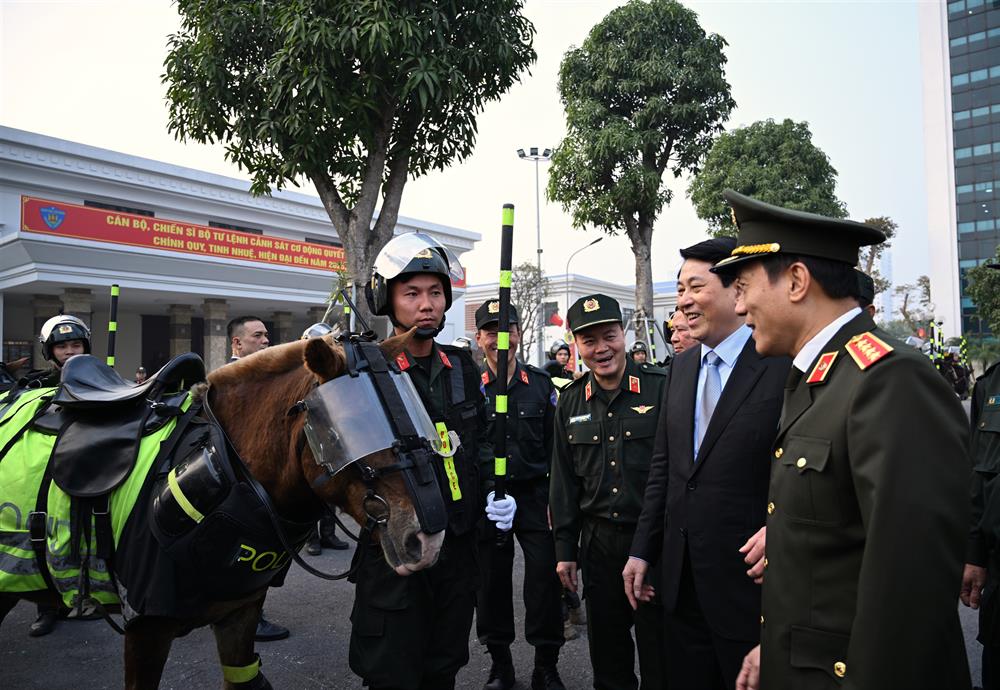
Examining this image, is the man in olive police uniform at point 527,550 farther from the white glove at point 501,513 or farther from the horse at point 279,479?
the horse at point 279,479

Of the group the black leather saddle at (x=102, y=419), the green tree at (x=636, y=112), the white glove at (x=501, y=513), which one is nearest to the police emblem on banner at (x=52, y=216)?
the green tree at (x=636, y=112)

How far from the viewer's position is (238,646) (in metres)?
2.75

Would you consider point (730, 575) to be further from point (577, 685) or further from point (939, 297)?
point (939, 297)

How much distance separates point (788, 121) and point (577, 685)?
23.0 meters

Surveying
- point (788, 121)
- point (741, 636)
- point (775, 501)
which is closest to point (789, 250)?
point (775, 501)

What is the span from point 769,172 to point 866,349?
22.2 m

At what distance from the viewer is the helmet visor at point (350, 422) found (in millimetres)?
2031

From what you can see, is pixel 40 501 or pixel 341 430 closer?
pixel 341 430

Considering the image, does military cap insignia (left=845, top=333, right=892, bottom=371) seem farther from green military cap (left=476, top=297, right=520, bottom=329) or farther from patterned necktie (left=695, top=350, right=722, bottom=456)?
green military cap (left=476, top=297, right=520, bottom=329)

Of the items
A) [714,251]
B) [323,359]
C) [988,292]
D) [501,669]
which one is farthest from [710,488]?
[988,292]

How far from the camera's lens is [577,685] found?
3.85 metres

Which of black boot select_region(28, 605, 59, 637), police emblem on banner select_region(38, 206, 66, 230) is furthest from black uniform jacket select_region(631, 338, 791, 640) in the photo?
Result: police emblem on banner select_region(38, 206, 66, 230)

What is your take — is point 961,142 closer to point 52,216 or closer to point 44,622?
point 52,216

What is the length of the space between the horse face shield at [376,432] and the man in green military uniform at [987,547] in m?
2.34
